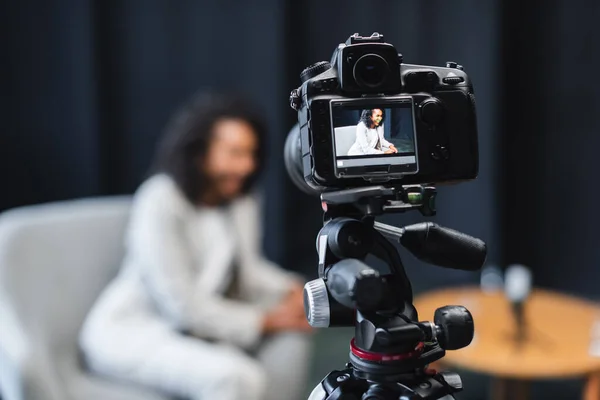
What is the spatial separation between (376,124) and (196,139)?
1.21 metres

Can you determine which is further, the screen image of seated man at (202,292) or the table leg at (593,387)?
the table leg at (593,387)

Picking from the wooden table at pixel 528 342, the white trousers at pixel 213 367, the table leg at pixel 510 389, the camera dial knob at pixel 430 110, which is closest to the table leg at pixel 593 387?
the wooden table at pixel 528 342

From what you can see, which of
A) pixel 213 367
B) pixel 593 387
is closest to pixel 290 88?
pixel 213 367

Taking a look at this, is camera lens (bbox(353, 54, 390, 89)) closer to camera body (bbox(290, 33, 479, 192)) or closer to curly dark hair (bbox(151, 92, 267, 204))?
camera body (bbox(290, 33, 479, 192))

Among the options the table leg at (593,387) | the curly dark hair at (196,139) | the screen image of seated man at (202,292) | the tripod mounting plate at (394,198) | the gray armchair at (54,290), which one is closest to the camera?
the tripod mounting plate at (394,198)

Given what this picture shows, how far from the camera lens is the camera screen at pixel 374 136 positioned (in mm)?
774

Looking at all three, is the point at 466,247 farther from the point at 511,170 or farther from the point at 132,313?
the point at 511,170

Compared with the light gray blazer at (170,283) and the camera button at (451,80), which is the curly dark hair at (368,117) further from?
the light gray blazer at (170,283)

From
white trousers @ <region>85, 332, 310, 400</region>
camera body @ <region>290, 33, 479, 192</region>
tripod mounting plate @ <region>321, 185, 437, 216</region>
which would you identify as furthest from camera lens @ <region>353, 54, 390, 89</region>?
white trousers @ <region>85, 332, 310, 400</region>

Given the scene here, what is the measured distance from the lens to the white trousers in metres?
1.60

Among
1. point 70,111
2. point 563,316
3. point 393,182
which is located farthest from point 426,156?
point 70,111

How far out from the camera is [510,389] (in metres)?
2.03

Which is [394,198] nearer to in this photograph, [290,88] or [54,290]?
[54,290]

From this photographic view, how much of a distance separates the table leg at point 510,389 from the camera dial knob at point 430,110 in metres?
1.38
